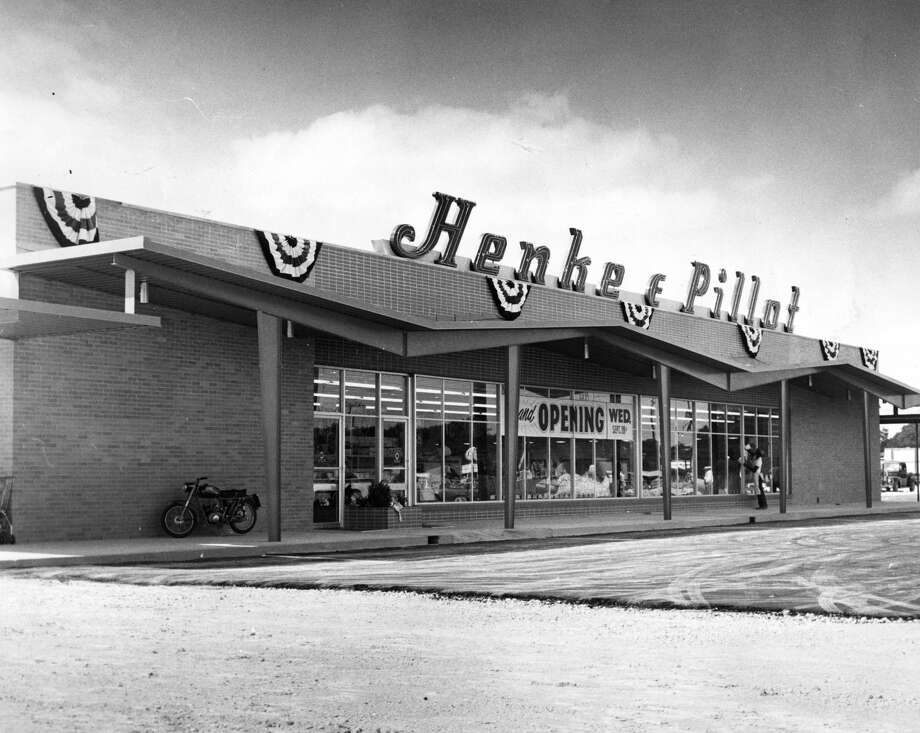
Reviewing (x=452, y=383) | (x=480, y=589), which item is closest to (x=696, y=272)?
(x=452, y=383)

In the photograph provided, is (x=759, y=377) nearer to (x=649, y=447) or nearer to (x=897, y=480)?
(x=649, y=447)

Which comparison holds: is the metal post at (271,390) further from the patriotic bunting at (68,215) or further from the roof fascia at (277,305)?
the patriotic bunting at (68,215)

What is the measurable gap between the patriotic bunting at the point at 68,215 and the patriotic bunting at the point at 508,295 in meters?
10.8

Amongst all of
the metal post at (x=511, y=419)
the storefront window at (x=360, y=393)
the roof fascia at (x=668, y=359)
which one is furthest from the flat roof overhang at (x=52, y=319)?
the roof fascia at (x=668, y=359)

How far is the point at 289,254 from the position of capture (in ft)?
71.3

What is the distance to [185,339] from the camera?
20281mm

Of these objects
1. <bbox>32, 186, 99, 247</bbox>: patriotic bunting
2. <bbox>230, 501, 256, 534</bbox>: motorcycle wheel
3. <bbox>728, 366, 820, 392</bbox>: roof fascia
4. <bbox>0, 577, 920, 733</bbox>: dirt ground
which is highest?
<bbox>32, 186, 99, 247</bbox>: patriotic bunting

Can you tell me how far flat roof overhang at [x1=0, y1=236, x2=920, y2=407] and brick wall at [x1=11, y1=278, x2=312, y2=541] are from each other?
2.41 feet

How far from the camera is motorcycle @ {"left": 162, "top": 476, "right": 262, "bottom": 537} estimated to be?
1950 centimetres

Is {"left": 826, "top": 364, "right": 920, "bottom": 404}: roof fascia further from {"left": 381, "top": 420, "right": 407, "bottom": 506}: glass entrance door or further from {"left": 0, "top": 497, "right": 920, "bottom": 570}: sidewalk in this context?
{"left": 381, "top": 420, "right": 407, "bottom": 506}: glass entrance door

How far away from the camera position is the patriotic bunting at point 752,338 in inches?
1480

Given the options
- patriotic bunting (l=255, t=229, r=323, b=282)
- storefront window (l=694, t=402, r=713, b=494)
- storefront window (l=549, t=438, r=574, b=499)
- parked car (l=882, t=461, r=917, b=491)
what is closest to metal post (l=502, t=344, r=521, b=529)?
patriotic bunting (l=255, t=229, r=323, b=282)

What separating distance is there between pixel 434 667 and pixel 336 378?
15689 millimetres

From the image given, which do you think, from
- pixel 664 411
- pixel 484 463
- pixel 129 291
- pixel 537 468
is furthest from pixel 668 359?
pixel 129 291
